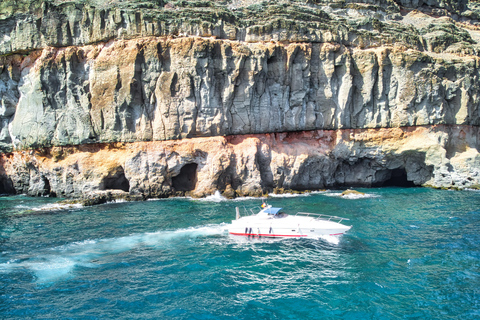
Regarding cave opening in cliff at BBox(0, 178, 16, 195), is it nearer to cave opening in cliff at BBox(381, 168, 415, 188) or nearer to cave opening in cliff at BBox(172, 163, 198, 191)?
cave opening in cliff at BBox(172, 163, 198, 191)

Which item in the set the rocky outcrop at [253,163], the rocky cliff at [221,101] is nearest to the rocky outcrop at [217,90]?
the rocky cliff at [221,101]

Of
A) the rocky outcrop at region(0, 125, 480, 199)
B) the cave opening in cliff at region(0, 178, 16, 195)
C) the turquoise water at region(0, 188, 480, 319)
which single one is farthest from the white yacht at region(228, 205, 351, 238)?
the cave opening in cliff at region(0, 178, 16, 195)

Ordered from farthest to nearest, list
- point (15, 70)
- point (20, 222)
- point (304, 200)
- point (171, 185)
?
1. point (15, 70)
2. point (171, 185)
3. point (304, 200)
4. point (20, 222)

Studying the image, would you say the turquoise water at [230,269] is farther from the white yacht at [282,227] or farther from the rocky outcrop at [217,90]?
the rocky outcrop at [217,90]

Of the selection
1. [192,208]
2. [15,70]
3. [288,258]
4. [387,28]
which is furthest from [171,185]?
[387,28]

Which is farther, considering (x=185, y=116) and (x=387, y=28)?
(x=387, y=28)

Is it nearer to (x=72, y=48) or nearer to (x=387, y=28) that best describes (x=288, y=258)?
(x=72, y=48)
